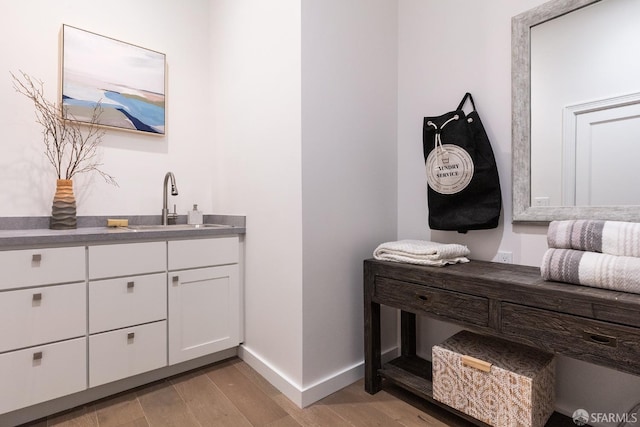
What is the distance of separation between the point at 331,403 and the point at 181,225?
5.08 feet

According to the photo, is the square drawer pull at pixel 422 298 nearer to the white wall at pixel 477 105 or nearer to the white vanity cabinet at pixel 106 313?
the white wall at pixel 477 105

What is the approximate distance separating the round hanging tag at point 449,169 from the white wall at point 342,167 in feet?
1.07

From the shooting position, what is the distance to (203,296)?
1.91 m

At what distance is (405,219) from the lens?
2016 mm

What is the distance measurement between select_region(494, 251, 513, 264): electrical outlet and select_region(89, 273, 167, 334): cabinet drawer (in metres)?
1.78

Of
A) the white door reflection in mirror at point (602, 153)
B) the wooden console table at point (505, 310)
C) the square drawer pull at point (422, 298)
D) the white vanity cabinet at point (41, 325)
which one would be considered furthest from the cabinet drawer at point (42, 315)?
the white door reflection in mirror at point (602, 153)

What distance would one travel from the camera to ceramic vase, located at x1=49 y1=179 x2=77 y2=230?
5.89 ft

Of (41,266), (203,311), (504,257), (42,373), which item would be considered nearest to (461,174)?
(504,257)

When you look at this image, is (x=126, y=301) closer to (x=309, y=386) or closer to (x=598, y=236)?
(x=309, y=386)

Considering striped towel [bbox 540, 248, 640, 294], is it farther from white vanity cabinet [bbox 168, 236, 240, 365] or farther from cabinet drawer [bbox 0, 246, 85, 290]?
cabinet drawer [bbox 0, 246, 85, 290]

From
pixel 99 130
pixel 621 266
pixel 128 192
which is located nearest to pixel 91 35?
pixel 99 130

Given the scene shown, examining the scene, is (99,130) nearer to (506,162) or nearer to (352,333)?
(352,333)

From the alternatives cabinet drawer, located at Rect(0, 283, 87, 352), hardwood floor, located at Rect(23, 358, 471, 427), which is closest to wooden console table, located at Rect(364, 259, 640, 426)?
hardwood floor, located at Rect(23, 358, 471, 427)

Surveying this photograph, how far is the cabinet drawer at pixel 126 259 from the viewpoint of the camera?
1571 mm
